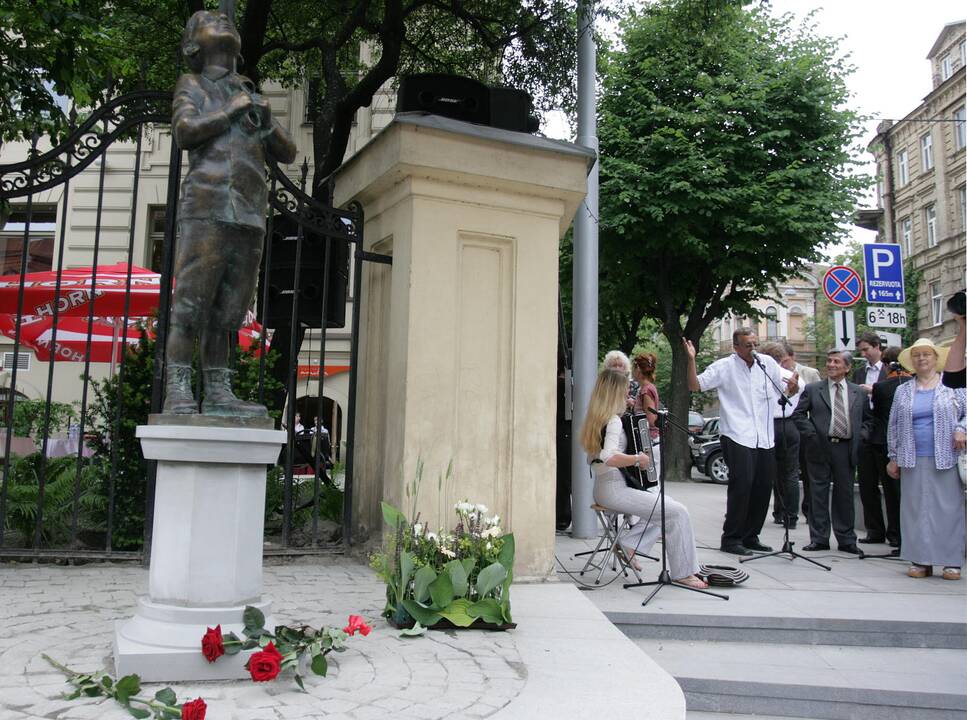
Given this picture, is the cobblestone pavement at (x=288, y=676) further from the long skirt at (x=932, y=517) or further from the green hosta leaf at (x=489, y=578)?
the long skirt at (x=932, y=517)

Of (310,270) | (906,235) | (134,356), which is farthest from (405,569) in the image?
(906,235)

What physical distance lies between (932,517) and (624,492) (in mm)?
2862

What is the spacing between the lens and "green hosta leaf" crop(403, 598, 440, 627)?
4336 millimetres

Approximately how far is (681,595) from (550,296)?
2371mm

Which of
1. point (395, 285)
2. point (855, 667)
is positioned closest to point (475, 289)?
point (395, 285)

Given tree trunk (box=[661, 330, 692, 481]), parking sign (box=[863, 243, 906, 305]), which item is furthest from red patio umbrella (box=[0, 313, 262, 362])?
tree trunk (box=[661, 330, 692, 481])

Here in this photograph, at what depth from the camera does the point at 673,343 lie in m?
21.1

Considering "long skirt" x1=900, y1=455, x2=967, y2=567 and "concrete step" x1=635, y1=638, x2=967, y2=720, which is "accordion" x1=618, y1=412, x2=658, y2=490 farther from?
"long skirt" x1=900, y1=455, x2=967, y2=567

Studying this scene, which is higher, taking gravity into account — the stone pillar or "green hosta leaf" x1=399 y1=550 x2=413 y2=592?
the stone pillar

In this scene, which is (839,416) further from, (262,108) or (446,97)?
(262,108)

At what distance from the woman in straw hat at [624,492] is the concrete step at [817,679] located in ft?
3.63

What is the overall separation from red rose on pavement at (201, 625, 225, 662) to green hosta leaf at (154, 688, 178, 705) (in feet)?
1.03

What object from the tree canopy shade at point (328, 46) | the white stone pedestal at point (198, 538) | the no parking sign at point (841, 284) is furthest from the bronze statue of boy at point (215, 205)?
the no parking sign at point (841, 284)

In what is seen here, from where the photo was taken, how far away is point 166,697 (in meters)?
2.96
